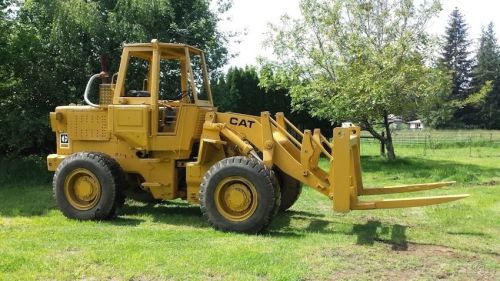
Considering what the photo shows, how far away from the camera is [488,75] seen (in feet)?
223

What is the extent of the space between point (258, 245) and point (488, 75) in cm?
6811

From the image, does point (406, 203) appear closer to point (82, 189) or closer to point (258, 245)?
point (258, 245)

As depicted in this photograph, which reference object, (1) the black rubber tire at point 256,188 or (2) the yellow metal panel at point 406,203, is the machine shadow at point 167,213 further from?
(2) the yellow metal panel at point 406,203

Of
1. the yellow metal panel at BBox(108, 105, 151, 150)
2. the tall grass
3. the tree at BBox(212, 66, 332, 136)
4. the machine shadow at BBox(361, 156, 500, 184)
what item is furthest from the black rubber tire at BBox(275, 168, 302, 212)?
the tree at BBox(212, 66, 332, 136)

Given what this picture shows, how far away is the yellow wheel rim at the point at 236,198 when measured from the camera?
759 cm

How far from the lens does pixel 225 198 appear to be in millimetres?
7742

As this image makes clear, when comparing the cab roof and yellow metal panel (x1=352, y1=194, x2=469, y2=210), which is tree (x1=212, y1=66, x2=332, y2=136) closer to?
the cab roof

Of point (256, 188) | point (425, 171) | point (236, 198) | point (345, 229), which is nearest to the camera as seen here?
point (256, 188)

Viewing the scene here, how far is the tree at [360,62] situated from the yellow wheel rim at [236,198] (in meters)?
11.0

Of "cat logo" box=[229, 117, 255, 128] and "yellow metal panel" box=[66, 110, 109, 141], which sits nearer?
"cat logo" box=[229, 117, 255, 128]

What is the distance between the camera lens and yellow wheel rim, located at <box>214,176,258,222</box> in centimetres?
759

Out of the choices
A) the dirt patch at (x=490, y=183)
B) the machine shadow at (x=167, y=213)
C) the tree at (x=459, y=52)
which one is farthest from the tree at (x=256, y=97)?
the tree at (x=459, y=52)

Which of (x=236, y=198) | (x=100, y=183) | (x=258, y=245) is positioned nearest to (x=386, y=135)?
(x=236, y=198)

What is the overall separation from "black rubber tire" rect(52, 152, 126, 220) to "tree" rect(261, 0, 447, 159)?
11.1m
